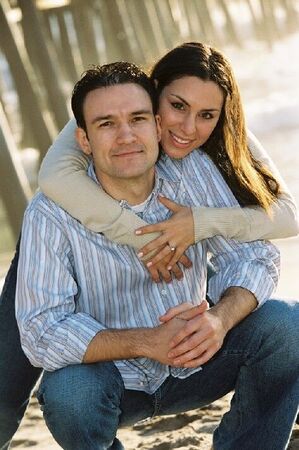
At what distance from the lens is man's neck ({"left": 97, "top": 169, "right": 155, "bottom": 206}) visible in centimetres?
267

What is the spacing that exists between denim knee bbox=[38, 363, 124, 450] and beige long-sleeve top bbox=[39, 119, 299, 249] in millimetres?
399

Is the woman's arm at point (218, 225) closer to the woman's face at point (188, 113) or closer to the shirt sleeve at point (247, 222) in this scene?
the shirt sleeve at point (247, 222)

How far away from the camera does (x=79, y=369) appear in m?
2.41

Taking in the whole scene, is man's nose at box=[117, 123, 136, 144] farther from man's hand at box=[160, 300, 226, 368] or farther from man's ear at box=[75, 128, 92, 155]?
man's hand at box=[160, 300, 226, 368]

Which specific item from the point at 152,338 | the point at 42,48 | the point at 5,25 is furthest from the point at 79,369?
the point at 42,48

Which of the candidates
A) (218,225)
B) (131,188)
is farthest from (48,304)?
(218,225)

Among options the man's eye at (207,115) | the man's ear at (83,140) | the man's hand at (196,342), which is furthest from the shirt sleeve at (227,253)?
the man's ear at (83,140)

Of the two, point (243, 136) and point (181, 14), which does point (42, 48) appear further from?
point (181, 14)

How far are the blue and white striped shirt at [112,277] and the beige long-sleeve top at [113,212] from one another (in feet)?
0.13

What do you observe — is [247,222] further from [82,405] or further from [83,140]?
[82,405]

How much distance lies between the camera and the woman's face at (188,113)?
9.33ft

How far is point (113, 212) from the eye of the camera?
2.61 meters

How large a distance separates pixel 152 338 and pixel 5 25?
6905 millimetres

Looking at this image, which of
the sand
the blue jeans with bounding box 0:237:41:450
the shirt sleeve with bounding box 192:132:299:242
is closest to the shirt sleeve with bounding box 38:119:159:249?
the shirt sleeve with bounding box 192:132:299:242
